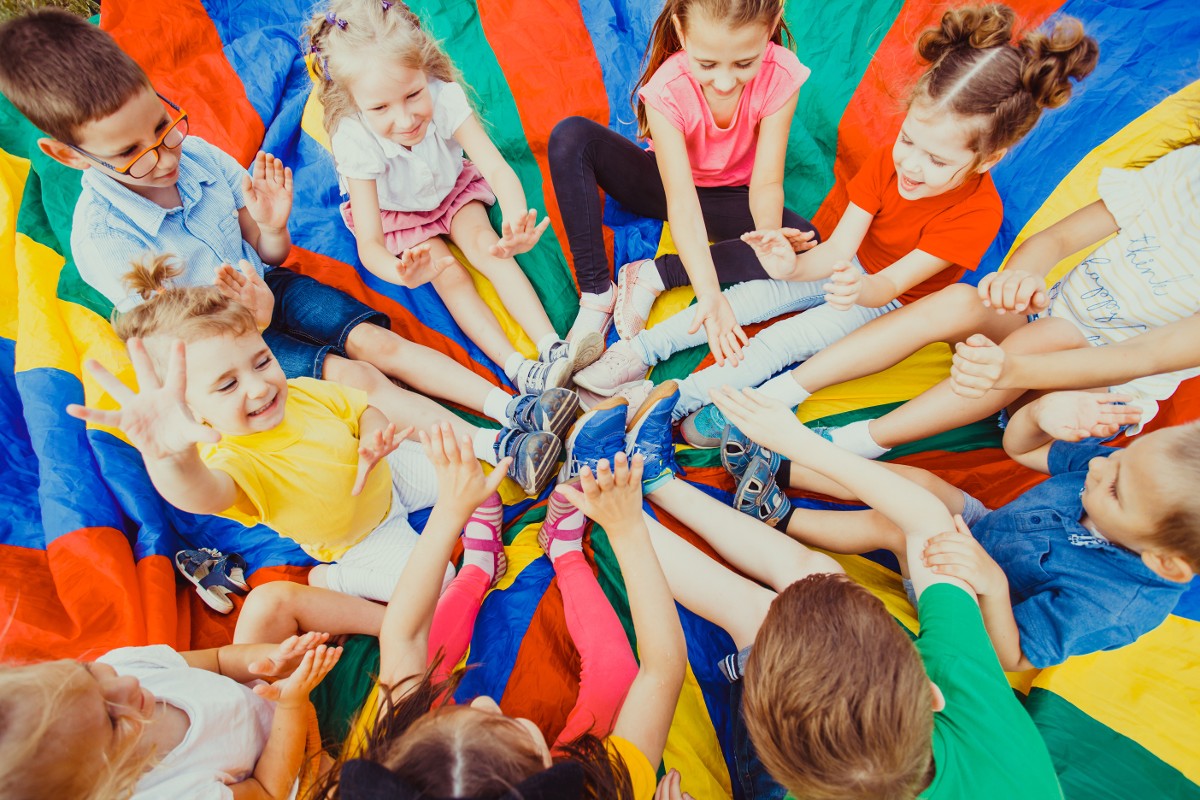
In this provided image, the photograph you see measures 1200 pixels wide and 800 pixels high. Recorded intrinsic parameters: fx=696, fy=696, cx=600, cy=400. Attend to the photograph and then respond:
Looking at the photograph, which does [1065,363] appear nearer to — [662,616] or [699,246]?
[699,246]

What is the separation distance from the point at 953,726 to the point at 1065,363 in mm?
669

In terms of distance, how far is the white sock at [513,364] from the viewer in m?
1.46

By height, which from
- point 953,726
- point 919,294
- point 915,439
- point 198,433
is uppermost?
point 919,294

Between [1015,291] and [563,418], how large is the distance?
0.81 m

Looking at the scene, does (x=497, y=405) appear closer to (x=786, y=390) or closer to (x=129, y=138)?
(x=786, y=390)

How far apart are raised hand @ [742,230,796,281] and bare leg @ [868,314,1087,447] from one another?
1.13 ft

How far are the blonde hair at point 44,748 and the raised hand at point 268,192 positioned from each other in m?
0.91

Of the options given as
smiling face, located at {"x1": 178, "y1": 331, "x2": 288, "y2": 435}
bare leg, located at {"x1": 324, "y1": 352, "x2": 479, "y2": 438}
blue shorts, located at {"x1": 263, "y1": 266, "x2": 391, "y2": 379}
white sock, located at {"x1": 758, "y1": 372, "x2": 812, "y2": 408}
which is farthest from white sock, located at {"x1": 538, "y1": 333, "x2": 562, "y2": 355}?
smiling face, located at {"x1": 178, "y1": 331, "x2": 288, "y2": 435}

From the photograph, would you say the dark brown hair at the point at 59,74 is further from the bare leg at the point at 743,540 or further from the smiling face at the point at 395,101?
the bare leg at the point at 743,540

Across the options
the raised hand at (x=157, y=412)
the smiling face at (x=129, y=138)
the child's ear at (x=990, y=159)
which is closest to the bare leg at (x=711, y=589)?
the raised hand at (x=157, y=412)

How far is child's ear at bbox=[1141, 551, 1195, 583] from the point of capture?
33.8 inches

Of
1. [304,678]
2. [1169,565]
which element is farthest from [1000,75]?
[304,678]

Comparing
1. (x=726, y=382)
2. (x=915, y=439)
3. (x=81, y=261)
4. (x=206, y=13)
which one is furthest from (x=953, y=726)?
(x=206, y=13)

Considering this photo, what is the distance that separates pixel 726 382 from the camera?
1428 mm
